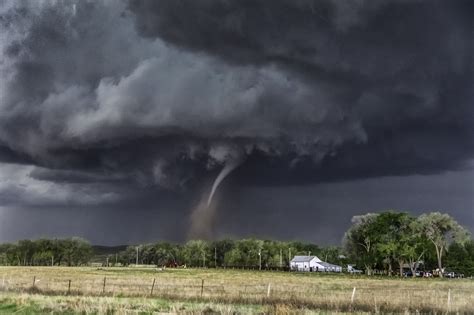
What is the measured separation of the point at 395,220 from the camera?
125875mm

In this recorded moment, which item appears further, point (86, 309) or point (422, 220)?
point (422, 220)

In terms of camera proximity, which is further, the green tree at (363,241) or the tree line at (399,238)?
the green tree at (363,241)

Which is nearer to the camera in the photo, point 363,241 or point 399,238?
point 399,238

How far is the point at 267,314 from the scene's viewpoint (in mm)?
24766

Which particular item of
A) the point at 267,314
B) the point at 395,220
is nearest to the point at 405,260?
the point at 395,220

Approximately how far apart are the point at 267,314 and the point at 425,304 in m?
12.0

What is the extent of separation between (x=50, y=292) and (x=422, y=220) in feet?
319

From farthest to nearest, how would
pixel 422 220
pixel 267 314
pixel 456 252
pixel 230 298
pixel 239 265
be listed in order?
1. pixel 239 265
2. pixel 456 252
3. pixel 422 220
4. pixel 230 298
5. pixel 267 314

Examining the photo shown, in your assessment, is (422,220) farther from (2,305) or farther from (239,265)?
(2,305)

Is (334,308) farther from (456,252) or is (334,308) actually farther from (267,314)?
(456,252)

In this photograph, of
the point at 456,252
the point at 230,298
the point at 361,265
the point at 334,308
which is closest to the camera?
the point at 334,308

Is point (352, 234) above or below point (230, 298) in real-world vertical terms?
above

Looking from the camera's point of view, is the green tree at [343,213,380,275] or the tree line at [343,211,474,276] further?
the green tree at [343,213,380,275]

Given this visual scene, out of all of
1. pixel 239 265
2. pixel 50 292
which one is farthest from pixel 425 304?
pixel 239 265
